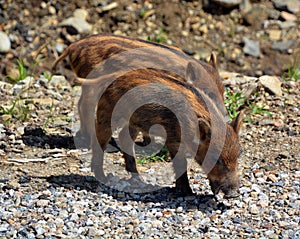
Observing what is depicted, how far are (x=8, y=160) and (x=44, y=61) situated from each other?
305cm

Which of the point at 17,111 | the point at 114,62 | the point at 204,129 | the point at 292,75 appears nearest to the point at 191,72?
the point at 114,62

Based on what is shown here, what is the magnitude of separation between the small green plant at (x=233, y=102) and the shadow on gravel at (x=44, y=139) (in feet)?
6.51

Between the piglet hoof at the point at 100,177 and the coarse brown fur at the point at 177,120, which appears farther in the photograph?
the piglet hoof at the point at 100,177

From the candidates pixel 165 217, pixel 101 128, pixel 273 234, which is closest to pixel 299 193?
pixel 273 234

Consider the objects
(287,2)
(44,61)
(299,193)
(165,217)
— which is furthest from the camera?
(287,2)

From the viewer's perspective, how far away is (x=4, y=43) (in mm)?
10562

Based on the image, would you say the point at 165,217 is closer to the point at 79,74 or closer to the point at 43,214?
the point at 43,214

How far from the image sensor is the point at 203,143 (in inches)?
282

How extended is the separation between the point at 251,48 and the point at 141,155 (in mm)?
3849

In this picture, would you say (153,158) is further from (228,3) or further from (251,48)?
(228,3)

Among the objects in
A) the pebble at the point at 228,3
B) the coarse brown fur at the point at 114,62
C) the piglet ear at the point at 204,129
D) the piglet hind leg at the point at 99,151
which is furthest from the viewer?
the pebble at the point at 228,3

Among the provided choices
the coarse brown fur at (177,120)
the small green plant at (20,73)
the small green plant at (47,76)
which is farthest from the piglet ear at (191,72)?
the small green plant at (20,73)

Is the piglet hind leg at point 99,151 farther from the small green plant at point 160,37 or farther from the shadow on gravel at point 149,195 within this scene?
the small green plant at point 160,37

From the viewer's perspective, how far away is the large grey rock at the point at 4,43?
34.6ft
